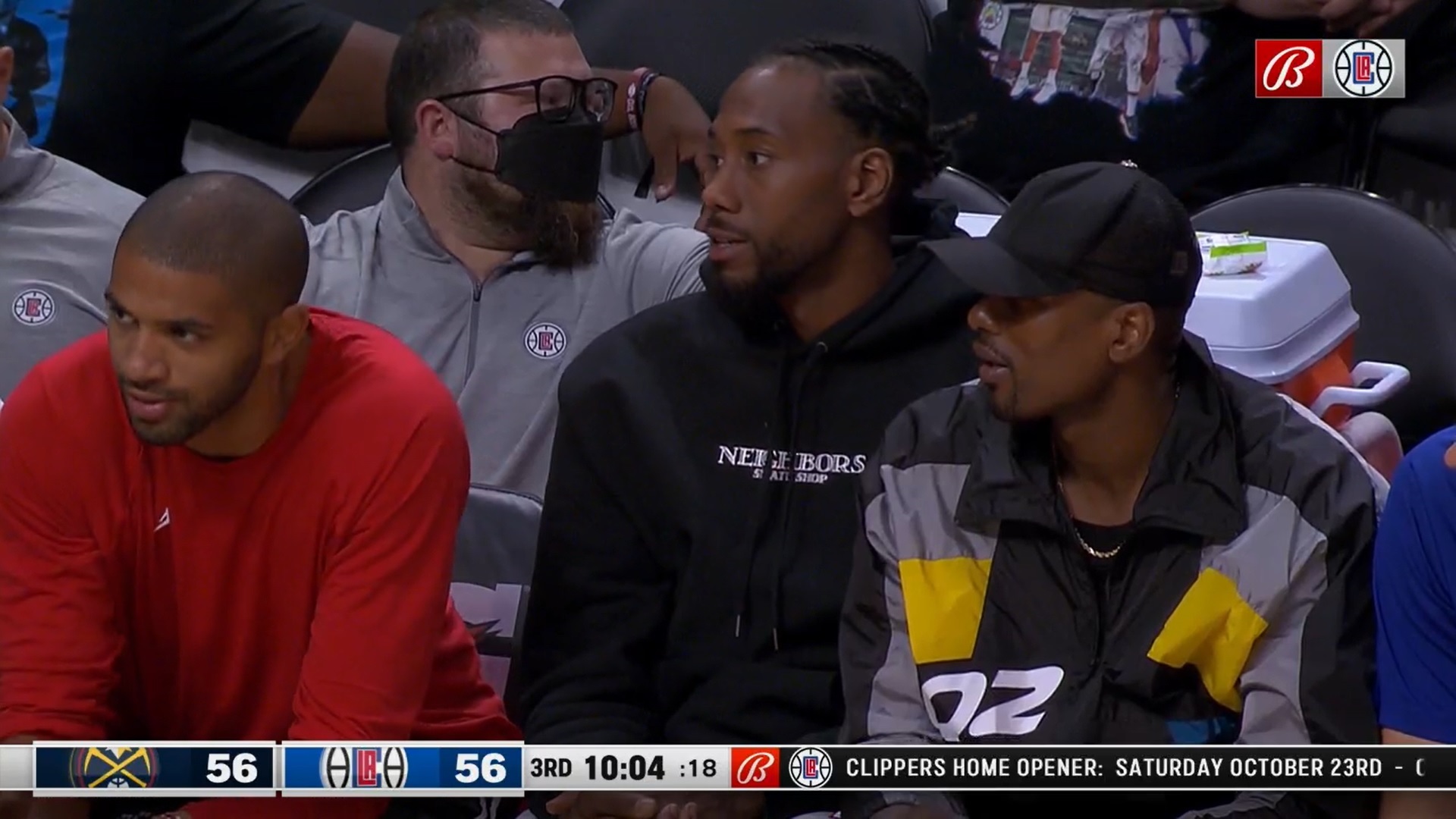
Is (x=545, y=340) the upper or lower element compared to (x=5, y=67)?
lower

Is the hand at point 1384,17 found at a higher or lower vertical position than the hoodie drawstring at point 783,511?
higher

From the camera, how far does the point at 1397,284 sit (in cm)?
256

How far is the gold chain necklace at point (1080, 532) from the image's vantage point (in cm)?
197

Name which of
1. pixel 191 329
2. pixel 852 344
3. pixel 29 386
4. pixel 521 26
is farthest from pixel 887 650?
pixel 521 26

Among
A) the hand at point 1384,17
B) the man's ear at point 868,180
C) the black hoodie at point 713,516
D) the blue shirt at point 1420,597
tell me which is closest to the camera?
the blue shirt at point 1420,597

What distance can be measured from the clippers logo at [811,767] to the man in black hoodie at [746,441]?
13 cm

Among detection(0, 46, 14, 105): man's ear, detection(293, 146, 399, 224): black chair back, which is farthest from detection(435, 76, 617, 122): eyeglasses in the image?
detection(0, 46, 14, 105): man's ear

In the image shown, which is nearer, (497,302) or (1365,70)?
(497,302)

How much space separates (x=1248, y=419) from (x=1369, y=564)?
0.19 metres

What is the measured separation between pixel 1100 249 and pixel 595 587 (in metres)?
0.70

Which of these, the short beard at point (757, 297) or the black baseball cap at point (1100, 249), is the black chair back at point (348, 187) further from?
the black baseball cap at point (1100, 249)

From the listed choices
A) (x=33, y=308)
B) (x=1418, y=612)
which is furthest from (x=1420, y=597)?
(x=33, y=308)

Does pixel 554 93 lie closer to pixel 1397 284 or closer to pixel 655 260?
pixel 655 260

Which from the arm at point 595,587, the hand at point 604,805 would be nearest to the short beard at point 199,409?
the arm at point 595,587
